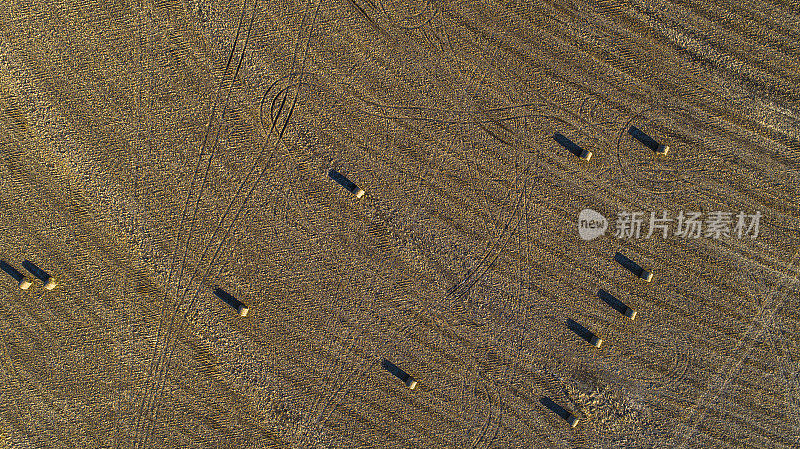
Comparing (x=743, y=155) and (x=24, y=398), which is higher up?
(x=743, y=155)

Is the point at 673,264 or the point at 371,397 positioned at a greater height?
the point at 673,264

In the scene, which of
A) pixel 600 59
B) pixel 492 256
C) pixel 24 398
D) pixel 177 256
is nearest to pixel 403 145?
pixel 492 256

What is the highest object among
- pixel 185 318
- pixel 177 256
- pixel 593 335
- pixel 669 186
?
pixel 669 186

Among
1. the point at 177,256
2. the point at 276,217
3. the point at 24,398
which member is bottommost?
the point at 24,398

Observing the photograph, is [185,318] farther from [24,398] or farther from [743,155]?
[743,155]

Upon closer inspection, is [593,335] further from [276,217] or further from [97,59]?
[97,59]

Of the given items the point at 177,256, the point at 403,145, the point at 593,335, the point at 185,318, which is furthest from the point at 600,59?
the point at 185,318
